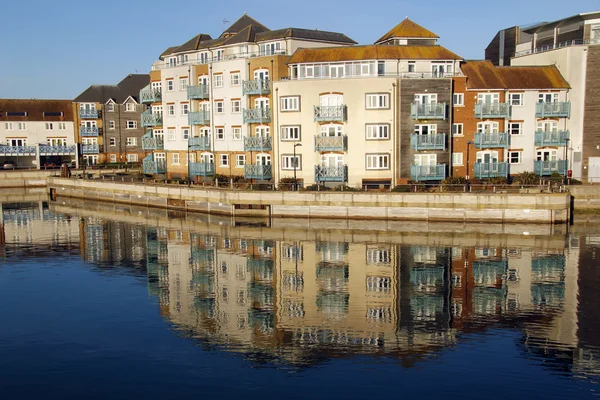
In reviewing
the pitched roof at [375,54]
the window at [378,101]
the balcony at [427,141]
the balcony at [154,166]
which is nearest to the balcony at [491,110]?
the balcony at [427,141]

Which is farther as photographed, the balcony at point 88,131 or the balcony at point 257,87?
the balcony at point 88,131

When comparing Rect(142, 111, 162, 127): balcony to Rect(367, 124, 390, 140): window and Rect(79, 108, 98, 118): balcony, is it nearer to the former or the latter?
Rect(79, 108, 98, 118): balcony

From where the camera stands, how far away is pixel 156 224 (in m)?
58.7

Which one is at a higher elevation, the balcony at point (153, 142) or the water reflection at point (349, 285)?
the balcony at point (153, 142)

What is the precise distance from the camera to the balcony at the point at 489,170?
58.1 m

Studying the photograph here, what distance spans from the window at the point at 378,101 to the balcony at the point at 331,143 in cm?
411

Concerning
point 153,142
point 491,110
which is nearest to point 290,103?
point 491,110

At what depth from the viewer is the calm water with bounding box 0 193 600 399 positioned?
72.6 feet

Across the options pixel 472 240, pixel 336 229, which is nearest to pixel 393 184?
pixel 336 229

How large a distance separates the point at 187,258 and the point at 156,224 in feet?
52.6

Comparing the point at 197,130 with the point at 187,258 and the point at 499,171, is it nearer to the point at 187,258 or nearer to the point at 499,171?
the point at 187,258

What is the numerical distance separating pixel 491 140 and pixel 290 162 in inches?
827

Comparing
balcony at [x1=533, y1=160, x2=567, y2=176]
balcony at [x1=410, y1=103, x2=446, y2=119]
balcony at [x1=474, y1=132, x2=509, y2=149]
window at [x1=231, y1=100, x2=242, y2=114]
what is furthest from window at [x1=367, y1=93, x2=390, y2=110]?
balcony at [x1=533, y1=160, x2=567, y2=176]

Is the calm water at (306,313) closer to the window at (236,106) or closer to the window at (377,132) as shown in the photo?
the window at (377,132)
